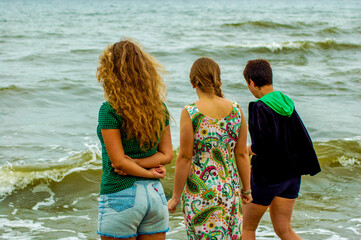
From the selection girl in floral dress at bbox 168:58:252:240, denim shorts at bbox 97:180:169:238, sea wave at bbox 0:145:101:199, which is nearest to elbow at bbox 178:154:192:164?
girl in floral dress at bbox 168:58:252:240

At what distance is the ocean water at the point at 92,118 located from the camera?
5.82 meters

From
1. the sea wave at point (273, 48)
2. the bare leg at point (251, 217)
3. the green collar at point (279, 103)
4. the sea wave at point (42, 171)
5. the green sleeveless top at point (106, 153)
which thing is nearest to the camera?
the green sleeveless top at point (106, 153)

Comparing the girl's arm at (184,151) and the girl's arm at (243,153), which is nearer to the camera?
the girl's arm at (184,151)

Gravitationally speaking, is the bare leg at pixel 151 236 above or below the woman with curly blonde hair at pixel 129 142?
below

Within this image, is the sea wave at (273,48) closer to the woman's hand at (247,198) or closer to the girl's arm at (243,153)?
the woman's hand at (247,198)

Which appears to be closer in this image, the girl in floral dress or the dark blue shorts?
the girl in floral dress

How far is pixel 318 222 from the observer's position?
550cm

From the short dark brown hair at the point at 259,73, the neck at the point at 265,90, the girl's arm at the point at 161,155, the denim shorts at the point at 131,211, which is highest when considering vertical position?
the short dark brown hair at the point at 259,73

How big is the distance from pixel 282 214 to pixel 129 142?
61.7 inches

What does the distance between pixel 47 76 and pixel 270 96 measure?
40.7 ft

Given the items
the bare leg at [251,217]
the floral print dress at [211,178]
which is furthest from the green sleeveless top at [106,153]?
the bare leg at [251,217]

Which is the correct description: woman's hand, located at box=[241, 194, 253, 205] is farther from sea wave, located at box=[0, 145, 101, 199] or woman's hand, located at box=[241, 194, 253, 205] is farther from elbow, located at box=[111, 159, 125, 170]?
sea wave, located at box=[0, 145, 101, 199]

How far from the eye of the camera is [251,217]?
11.9 ft

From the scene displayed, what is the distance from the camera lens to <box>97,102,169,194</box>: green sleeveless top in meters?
2.61
